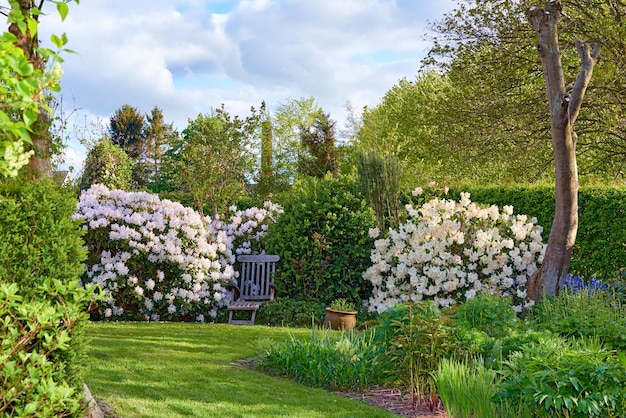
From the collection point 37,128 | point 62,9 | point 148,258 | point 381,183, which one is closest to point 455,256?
point 381,183

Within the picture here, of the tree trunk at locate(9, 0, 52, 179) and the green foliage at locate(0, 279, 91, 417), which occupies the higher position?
the tree trunk at locate(9, 0, 52, 179)

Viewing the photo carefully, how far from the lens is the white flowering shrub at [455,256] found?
30.7ft

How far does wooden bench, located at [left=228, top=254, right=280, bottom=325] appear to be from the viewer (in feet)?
36.0

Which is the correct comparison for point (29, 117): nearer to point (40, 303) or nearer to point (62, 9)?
point (62, 9)

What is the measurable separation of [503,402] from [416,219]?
5.46 m

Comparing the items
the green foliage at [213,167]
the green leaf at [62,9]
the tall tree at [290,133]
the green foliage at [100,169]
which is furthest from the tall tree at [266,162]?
the green leaf at [62,9]

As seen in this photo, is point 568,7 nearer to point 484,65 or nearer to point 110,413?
point 484,65

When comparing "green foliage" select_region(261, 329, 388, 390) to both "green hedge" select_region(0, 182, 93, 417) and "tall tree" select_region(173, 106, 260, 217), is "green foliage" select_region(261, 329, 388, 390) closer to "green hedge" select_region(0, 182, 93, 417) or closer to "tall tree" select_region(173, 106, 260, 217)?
"green hedge" select_region(0, 182, 93, 417)

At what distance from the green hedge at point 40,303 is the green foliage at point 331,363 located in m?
2.30

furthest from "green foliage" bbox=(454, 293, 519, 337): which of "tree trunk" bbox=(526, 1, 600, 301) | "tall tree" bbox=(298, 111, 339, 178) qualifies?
"tall tree" bbox=(298, 111, 339, 178)

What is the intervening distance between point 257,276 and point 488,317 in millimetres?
5501

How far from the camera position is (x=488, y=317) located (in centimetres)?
625

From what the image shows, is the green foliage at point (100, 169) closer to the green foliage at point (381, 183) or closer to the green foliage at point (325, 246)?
the green foliage at point (325, 246)

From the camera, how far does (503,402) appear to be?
4516 millimetres
